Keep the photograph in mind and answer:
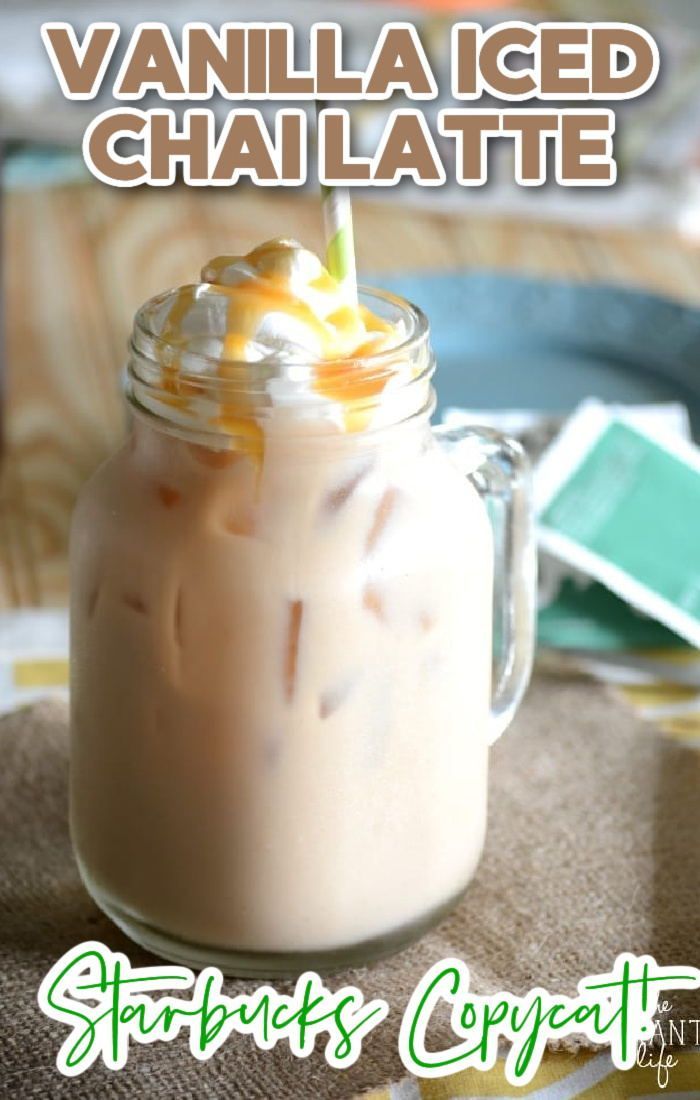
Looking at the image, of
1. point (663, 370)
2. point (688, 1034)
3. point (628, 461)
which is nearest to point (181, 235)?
point (663, 370)

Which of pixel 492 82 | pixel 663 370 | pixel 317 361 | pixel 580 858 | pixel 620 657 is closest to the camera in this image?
pixel 317 361

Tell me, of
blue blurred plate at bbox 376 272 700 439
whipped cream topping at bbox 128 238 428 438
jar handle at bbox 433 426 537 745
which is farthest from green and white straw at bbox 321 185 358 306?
blue blurred plate at bbox 376 272 700 439

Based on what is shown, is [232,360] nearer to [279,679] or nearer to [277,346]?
[277,346]

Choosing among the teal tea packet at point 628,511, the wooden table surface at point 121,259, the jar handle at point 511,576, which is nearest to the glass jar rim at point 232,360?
the jar handle at point 511,576

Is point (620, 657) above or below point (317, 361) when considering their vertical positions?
below

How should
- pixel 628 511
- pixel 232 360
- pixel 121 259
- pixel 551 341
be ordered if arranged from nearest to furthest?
pixel 232 360 < pixel 628 511 < pixel 551 341 < pixel 121 259

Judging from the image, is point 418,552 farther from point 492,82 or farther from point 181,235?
point 181,235

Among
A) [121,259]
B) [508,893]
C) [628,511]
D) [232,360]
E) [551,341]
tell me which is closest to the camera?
[232,360]

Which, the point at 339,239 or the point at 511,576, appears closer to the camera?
the point at 339,239

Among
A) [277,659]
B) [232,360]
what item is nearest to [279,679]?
[277,659]
